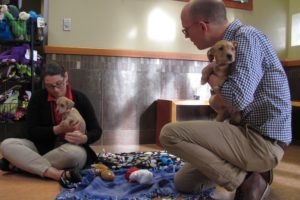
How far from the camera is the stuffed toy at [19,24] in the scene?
3.32 metres

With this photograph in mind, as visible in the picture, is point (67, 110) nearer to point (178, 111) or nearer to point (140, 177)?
point (140, 177)

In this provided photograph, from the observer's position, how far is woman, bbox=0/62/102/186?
84.3 inches

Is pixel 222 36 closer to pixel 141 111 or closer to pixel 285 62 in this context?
pixel 141 111

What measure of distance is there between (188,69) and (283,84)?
2.40 metres

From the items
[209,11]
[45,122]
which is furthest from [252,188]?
[45,122]

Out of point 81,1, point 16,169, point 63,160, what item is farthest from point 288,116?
point 81,1

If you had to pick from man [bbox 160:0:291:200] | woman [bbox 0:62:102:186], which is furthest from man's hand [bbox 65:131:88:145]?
man [bbox 160:0:291:200]

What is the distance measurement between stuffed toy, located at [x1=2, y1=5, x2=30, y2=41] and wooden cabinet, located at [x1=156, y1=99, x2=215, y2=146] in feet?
4.95

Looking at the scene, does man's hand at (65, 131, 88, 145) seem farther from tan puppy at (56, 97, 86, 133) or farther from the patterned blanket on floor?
the patterned blanket on floor

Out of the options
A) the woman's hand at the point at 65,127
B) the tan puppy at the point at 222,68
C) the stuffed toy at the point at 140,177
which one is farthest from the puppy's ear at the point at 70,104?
the tan puppy at the point at 222,68

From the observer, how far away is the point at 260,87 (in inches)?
61.7

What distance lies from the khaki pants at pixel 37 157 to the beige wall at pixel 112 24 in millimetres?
1584

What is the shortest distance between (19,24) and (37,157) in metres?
1.72

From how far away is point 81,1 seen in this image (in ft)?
11.7
